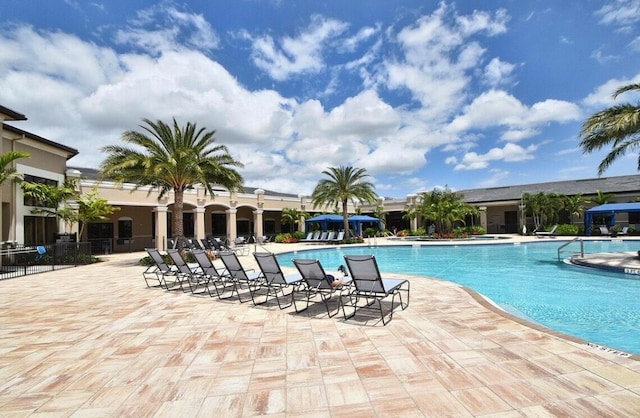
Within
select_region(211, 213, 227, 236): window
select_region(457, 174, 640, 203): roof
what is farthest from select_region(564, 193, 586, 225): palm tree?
select_region(211, 213, 227, 236): window

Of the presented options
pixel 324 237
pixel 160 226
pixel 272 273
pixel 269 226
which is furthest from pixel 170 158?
pixel 269 226

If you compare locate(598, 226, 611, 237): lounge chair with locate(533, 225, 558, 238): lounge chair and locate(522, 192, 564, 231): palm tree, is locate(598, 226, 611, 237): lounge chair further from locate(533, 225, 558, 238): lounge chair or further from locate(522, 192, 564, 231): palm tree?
locate(522, 192, 564, 231): palm tree

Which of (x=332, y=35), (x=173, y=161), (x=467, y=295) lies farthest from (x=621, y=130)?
(x=173, y=161)

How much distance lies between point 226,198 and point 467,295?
24.2m

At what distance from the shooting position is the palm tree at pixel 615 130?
1129cm

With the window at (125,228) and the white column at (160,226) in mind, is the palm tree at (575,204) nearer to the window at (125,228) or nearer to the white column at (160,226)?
the white column at (160,226)

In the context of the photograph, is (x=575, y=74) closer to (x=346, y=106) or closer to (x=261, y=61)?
(x=346, y=106)

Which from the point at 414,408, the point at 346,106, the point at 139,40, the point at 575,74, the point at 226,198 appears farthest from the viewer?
the point at 226,198

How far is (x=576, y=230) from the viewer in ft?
95.5

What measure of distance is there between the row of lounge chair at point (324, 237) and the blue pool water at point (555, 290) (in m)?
11.4

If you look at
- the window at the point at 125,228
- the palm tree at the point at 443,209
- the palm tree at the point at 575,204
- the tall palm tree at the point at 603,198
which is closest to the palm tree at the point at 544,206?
the palm tree at the point at 575,204

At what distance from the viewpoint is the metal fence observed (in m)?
14.7

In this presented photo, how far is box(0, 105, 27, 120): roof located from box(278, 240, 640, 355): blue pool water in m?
16.3

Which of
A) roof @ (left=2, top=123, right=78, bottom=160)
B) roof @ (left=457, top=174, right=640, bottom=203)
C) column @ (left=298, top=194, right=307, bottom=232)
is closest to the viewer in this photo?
→ roof @ (left=2, top=123, right=78, bottom=160)
